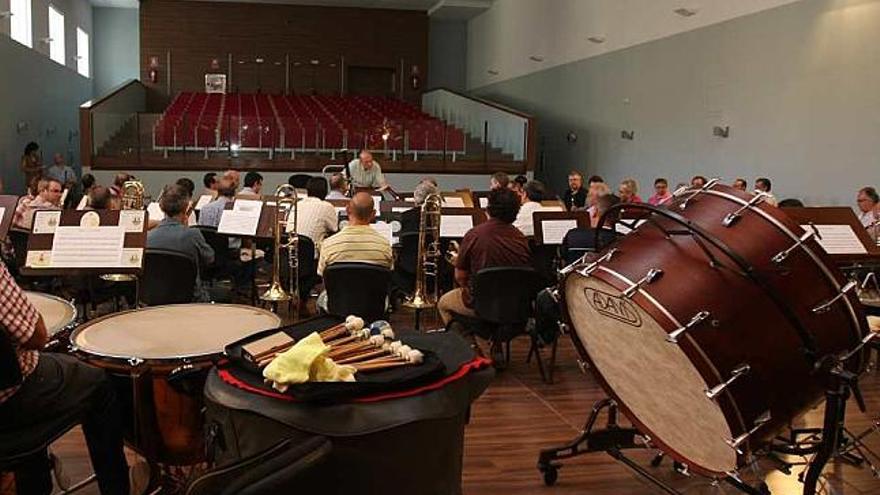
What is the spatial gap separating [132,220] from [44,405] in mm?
2185

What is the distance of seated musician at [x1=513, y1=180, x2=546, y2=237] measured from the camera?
7.18 metres

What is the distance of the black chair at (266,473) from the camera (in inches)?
73.2

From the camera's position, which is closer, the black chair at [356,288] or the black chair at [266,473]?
the black chair at [266,473]

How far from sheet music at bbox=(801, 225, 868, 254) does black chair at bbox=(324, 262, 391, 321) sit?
2648mm

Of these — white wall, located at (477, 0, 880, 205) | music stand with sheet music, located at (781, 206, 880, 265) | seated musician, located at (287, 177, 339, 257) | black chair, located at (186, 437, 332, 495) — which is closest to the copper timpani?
black chair, located at (186, 437, 332, 495)

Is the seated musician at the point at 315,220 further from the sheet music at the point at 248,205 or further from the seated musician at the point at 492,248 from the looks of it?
the seated musician at the point at 492,248

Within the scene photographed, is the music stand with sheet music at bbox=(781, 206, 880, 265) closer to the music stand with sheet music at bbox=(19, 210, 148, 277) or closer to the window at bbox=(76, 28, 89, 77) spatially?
the music stand with sheet music at bbox=(19, 210, 148, 277)

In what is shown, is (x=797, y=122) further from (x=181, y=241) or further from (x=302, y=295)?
(x=181, y=241)

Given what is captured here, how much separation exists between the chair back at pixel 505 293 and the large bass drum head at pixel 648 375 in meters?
1.80

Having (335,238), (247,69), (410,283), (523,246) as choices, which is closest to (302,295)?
(410,283)

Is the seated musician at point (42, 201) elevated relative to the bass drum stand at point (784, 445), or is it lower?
elevated

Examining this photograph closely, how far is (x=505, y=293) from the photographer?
509 centimetres

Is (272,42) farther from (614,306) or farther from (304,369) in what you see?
(304,369)

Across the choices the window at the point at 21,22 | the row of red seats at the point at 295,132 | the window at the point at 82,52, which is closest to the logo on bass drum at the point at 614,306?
the row of red seats at the point at 295,132
